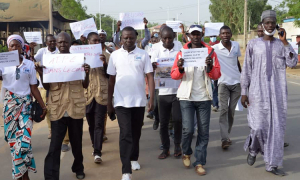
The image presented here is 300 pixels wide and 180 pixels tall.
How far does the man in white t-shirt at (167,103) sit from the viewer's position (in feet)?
19.4

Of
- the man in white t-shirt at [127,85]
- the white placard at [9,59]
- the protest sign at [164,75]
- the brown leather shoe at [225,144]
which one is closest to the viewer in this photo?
the white placard at [9,59]

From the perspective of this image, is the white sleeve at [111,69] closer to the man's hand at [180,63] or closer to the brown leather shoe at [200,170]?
the man's hand at [180,63]

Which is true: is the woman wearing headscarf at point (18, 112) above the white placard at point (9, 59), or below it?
below

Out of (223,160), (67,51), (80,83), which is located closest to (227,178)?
(223,160)

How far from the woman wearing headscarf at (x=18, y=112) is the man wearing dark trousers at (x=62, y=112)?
0.77ft

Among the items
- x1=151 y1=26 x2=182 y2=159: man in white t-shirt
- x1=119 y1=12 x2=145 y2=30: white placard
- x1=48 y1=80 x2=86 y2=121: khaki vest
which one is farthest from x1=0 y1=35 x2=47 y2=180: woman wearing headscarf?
x1=119 y1=12 x2=145 y2=30: white placard

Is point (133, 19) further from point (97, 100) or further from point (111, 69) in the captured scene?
point (111, 69)

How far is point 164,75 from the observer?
596cm

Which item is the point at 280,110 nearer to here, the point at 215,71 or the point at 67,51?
the point at 215,71

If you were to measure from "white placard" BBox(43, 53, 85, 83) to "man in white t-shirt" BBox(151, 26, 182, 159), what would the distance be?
1406 millimetres

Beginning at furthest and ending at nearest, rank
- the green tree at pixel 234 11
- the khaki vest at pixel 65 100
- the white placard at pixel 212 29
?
1. the green tree at pixel 234 11
2. the white placard at pixel 212 29
3. the khaki vest at pixel 65 100

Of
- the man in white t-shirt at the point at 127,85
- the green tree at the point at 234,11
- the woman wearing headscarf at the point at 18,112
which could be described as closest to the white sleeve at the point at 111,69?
the man in white t-shirt at the point at 127,85

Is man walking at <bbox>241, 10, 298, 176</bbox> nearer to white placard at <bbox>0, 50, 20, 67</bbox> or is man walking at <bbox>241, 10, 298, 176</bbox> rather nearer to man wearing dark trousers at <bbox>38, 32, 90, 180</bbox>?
man wearing dark trousers at <bbox>38, 32, 90, 180</bbox>

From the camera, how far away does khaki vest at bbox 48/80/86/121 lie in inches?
190
